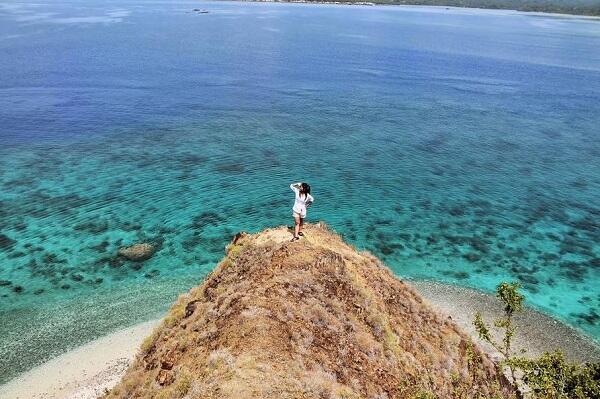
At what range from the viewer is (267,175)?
66250 mm

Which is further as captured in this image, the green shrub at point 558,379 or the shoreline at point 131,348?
the shoreline at point 131,348

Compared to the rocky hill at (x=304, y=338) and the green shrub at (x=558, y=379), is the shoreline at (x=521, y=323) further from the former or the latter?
the green shrub at (x=558, y=379)

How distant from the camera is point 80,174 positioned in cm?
6397

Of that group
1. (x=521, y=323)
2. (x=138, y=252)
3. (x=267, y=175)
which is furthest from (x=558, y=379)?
(x=267, y=175)

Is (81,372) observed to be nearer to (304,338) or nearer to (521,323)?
(304,338)

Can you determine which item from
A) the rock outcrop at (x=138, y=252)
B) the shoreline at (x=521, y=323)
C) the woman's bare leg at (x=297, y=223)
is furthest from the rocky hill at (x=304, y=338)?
the rock outcrop at (x=138, y=252)

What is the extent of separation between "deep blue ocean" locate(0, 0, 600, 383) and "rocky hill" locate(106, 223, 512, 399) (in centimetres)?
1420

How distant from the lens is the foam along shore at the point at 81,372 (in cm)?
2981

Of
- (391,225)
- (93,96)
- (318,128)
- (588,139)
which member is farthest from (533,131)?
(93,96)

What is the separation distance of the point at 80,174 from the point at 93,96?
45.4 m

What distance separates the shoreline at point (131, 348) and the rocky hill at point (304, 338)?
5981 mm

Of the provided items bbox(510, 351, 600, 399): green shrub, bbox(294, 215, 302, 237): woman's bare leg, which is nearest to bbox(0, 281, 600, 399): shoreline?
bbox(510, 351, 600, 399): green shrub

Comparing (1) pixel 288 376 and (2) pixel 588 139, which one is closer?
(1) pixel 288 376

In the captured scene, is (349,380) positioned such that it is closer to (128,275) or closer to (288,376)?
(288,376)
